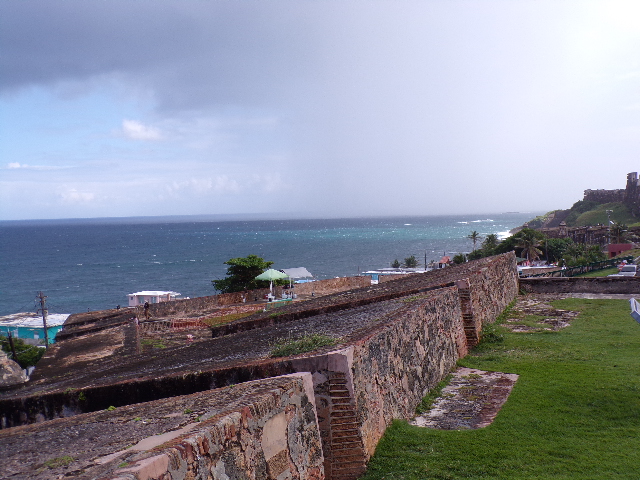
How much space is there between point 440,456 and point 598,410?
7.93 ft

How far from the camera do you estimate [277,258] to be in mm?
120125

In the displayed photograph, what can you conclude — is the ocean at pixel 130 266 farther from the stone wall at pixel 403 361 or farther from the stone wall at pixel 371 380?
the stone wall at pixel 371 380

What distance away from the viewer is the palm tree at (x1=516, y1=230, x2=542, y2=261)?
55.4m

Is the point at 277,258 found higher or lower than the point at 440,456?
lower

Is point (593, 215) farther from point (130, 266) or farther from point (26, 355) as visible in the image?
point (130, 266)

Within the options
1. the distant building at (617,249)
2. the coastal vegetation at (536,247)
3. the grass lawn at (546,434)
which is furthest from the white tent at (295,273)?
the grass lawn at (546,434)

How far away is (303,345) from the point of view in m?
5.82

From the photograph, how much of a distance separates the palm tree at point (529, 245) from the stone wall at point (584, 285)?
39.7 metres

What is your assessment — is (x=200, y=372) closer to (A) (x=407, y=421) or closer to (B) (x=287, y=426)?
(B) (x=287, y=426)

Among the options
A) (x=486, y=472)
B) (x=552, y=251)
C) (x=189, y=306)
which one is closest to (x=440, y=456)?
(x=486, y=472)

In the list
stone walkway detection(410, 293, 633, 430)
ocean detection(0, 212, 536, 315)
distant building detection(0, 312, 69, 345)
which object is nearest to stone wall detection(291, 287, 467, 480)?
stone walkway detection(410, 293, 633, 430)

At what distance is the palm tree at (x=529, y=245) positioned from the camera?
55.4m

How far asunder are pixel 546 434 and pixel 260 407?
140 inches

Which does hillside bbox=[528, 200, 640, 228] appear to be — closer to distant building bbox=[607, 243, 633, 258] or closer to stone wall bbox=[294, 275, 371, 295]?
distant building bbox=[607, 243, 633, 258]
